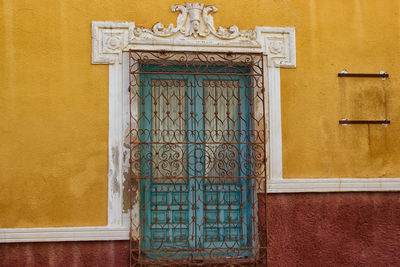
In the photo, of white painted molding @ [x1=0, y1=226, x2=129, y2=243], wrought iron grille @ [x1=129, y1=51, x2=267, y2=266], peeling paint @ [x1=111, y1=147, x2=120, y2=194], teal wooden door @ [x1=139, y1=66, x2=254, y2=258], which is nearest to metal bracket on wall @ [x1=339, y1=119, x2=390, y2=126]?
wrought iron grille @ [x1=129, y1=51, x2=267, y2=266]

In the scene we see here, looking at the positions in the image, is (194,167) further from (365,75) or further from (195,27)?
(365,75)

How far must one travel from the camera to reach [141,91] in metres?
4.43

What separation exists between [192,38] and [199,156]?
46.0 inches

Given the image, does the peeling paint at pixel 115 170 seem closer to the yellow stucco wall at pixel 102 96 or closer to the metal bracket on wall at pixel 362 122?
the yellow stucco wall at pixel 102 96

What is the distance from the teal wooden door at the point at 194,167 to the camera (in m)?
4.35

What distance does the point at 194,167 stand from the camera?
14.5ft

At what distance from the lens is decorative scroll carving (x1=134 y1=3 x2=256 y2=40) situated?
437cm

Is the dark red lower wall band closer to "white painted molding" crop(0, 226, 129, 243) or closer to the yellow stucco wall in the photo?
the yellow stucco wall

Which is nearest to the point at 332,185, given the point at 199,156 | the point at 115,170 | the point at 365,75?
the point at 365,75

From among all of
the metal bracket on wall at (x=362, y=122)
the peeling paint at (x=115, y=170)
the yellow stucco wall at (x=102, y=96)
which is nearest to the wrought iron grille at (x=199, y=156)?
the peeling paint at (x=115, y=170)

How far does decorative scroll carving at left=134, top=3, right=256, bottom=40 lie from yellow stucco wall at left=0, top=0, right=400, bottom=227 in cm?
8

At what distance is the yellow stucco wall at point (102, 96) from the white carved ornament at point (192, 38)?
0.26ft

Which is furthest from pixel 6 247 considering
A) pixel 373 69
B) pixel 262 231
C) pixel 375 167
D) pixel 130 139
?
pixel 373 69

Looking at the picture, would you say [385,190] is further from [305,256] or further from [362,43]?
[362,43]
